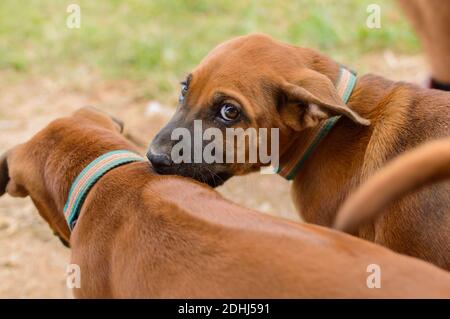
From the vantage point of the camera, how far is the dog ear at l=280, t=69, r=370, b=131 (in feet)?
11.3

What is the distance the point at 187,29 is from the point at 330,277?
17.9ft

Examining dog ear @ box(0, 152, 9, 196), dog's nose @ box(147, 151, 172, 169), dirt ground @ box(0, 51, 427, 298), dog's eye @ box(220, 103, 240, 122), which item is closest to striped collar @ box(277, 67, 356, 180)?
dog's eye @ box(220, 103, 240, 122)

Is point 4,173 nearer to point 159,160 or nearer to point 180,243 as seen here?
point 159,160

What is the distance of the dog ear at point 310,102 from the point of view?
346 cm

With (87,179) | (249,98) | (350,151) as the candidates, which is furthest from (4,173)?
(350,151)

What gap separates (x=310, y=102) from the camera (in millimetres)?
3492

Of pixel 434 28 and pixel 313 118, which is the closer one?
pixel 313 118

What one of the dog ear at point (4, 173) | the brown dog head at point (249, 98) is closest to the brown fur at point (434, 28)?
the brown dog head at point (249, 98)

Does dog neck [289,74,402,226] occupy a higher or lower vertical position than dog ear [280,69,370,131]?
lower

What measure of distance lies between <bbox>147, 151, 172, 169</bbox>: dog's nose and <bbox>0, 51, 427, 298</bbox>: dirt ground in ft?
4.64

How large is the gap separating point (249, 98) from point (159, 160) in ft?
1.90

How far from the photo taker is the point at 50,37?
7.28m

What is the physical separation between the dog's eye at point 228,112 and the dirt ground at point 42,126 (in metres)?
1.42

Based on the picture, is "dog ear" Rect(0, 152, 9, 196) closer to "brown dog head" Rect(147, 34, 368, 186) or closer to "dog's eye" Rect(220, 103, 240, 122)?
"brown dog head" Rect(147, 34, 368, 186)
